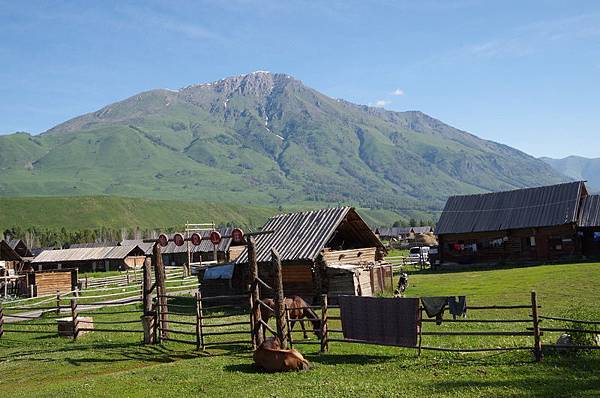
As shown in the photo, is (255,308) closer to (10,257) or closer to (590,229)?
(590,229)

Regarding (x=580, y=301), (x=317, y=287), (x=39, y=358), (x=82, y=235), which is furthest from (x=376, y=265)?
(x=82, y=235)

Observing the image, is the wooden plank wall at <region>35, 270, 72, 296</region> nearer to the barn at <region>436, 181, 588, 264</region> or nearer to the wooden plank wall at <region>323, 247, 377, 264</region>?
the wooden plank wall at <region>323, 247, 377, 264</region>

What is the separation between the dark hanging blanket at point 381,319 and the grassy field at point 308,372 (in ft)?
1.59

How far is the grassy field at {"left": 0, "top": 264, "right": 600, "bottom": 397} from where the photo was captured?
42.7 feet

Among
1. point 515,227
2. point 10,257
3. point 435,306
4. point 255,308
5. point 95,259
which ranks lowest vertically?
point 435,306

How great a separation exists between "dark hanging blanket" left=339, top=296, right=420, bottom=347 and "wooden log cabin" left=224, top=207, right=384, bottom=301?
13.8 metres

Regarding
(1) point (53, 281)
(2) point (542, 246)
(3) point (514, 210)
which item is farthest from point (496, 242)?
(1) point (53, 281)

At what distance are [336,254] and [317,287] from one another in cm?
255

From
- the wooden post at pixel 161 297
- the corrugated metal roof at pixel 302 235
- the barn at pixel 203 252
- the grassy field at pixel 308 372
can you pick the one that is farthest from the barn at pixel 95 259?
the grassy field at pixel 308 372

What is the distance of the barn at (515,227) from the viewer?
51984 mm

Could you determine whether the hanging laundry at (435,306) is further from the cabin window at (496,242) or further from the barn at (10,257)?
the barn at (10,257)

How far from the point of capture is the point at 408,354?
55.2ft

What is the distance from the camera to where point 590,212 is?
170ft

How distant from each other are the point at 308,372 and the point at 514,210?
4608cm
